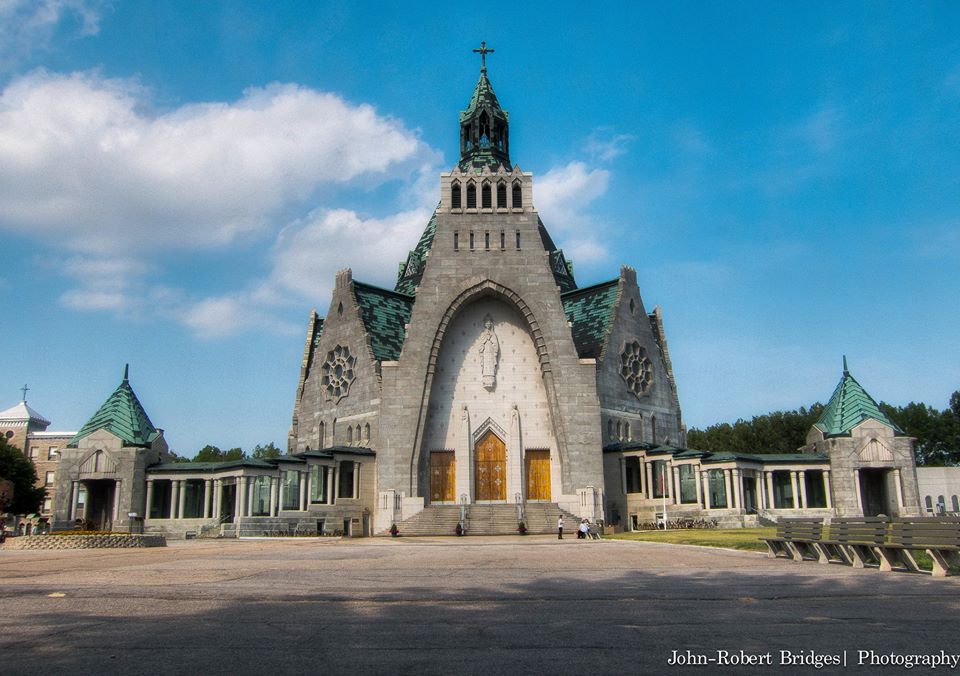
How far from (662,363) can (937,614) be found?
5254cm

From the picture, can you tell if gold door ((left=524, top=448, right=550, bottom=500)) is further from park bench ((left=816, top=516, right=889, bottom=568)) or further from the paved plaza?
the paved plaza

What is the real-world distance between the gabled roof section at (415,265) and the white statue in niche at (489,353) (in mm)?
15670

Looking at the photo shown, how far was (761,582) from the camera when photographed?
40.8 feet

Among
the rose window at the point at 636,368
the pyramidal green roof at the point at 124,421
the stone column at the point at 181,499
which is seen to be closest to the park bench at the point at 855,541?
the rose window at the point at 636,368

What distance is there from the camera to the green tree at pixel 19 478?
62625 mm

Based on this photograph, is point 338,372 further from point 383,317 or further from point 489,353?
point 489,353

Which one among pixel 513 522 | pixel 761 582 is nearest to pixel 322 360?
pixel 513 522

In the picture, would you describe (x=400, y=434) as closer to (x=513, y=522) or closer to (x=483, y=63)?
(x=513, y=522)

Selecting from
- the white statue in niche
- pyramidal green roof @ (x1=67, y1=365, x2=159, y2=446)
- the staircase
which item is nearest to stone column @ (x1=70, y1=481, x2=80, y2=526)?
pyramidal green roof @ (x1=67, y1=365, x2=159, y2=446)

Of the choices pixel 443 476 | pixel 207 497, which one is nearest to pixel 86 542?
pixel 207 497

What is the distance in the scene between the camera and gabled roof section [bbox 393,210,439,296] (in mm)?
65875

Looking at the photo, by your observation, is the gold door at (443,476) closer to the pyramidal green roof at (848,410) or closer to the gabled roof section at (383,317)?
the gabled roof section at (383,317)

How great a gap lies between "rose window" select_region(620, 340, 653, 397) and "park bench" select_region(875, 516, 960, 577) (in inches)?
1608

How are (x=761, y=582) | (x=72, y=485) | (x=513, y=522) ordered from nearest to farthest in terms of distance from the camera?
(x=761, y=582), (x=513, y=522), (x=72, y=485)
